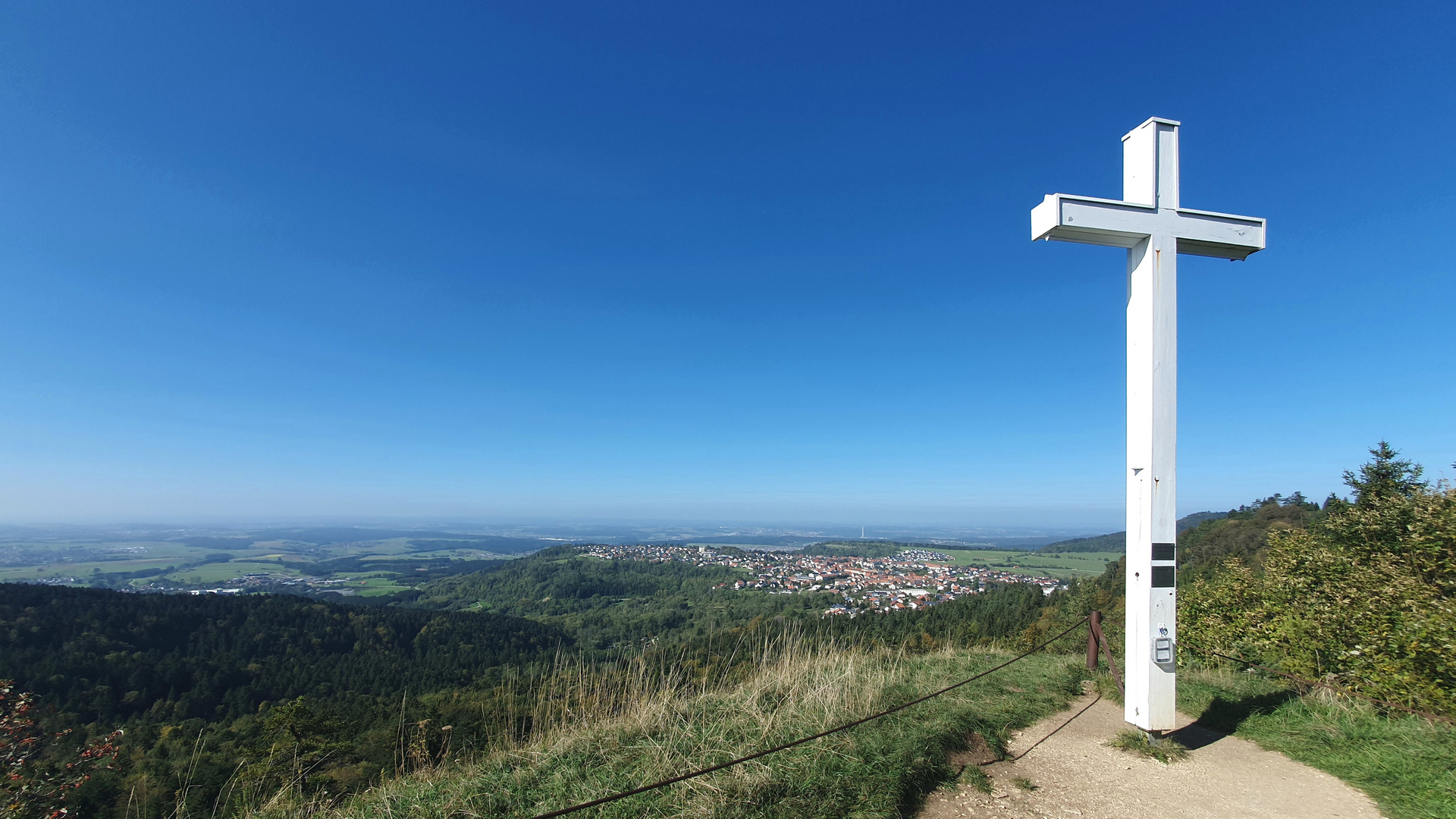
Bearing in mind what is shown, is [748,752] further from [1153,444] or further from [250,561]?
[250,561]

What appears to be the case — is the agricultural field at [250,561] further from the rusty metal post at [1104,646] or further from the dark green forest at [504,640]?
the rusty metal post at [1104,646]

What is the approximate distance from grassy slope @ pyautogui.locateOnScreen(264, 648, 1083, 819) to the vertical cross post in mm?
1051

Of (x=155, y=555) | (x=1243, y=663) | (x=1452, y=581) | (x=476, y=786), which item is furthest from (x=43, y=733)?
(x=155, y=555)

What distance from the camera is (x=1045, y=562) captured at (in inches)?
2272

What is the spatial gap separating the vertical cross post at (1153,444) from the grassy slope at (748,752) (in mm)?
1051

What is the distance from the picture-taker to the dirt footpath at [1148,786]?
3023 millimetres

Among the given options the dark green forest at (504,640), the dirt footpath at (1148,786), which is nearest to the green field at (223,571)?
the dark green forest at (504,640)

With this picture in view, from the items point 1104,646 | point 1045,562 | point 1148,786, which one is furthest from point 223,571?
point 1148,786

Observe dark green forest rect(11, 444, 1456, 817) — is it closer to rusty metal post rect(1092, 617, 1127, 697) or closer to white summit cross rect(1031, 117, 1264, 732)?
rusty metal post rect(1092, 617, 1127, 697)

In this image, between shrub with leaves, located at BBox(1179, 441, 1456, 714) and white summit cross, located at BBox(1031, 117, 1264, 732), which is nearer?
white summit cross, located at BBox(1031, 117, 1264, 732)

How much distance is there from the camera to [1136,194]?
4.06 m

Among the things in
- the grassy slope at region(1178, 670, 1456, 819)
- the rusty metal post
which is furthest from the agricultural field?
the grassy slope at region(1178, 670, 1456, 819)

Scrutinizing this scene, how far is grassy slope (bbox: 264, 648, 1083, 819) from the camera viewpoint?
2926 millimetres

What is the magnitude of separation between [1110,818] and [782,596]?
35.1m
